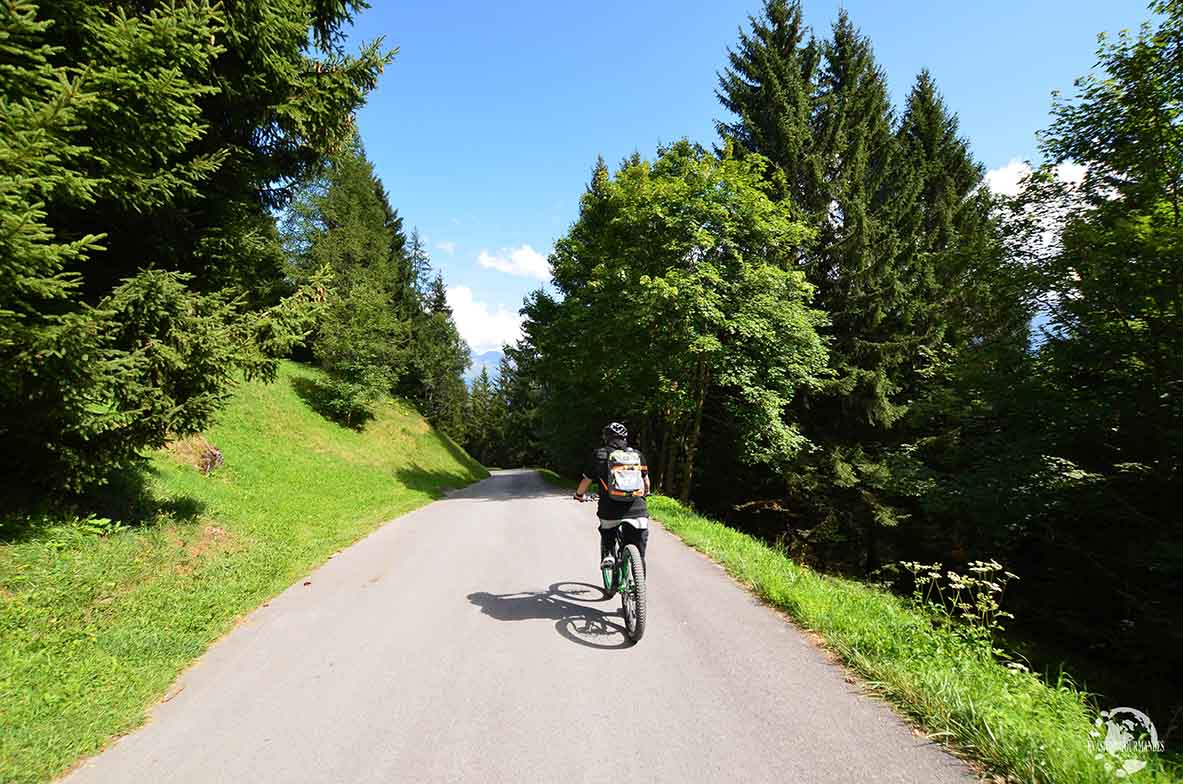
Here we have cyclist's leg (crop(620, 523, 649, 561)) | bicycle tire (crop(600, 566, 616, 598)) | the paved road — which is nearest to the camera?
the paved road

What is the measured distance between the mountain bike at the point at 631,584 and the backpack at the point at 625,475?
0.33 meters

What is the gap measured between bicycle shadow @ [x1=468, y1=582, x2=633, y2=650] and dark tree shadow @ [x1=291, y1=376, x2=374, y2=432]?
21235 millimetres

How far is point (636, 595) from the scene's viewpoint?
4691 mm

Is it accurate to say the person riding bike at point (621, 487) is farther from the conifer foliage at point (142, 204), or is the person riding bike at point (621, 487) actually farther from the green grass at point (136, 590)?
the conifer foliage at point (142, 204)

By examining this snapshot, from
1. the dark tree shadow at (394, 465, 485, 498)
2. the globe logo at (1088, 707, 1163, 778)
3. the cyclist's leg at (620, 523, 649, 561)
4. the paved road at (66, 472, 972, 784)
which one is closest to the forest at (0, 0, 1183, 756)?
Answer: the globe logo at (1088, 707, 1163, 778)

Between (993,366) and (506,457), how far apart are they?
62478mm

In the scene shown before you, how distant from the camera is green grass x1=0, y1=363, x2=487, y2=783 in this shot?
3514 mm

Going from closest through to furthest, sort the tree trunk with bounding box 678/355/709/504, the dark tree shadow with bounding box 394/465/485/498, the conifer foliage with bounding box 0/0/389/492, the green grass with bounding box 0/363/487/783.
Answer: the green grass with bounding box 0/363/487/783
the conifer foliage with bounding box 0/0/389/492
the tree trunk with bounding box 678/355/709/504
the dark tree shadow with bounding box 394/465/485/498

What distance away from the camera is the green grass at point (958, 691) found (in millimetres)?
2745

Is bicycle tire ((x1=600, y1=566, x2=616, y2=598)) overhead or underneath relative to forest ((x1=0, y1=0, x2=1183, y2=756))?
underneath

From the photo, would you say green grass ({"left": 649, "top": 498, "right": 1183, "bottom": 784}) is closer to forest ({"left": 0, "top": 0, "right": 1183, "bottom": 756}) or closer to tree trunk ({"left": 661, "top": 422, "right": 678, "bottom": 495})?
forest ({"left": 0, "top": 0, "right": 1183, "bottom": 756})

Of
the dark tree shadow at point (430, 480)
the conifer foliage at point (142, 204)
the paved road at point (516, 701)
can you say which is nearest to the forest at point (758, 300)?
the conifer foliage at point (142, 204)

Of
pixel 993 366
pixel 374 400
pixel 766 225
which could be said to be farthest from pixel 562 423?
pixel 993 366

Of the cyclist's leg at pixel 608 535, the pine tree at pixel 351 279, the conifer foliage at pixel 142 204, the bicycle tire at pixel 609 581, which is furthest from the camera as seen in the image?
the pine tree at pixel 351 279
